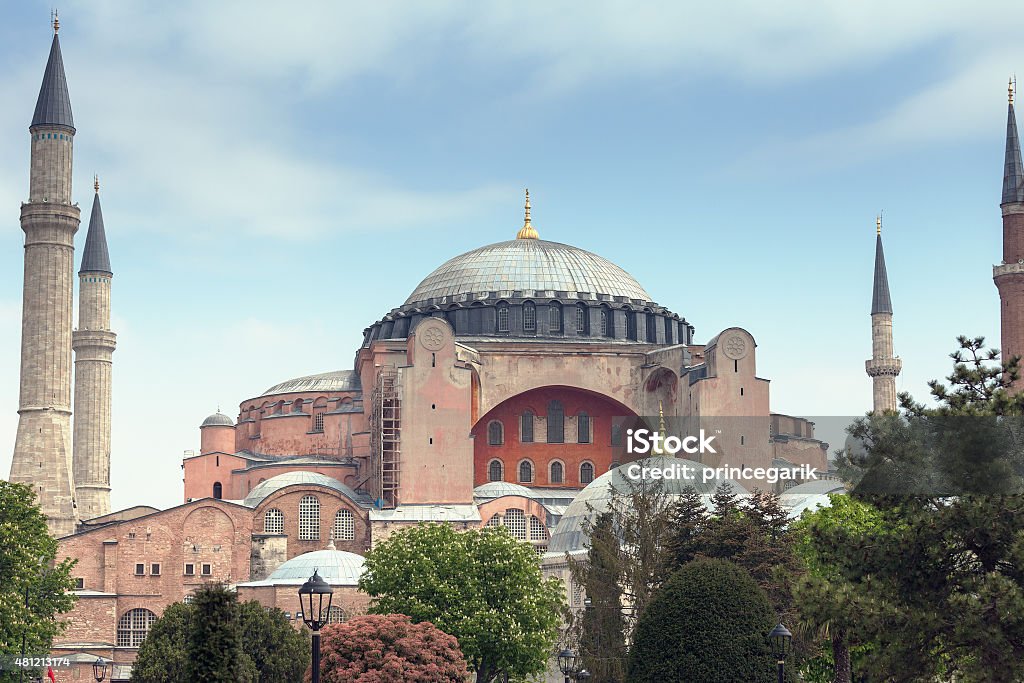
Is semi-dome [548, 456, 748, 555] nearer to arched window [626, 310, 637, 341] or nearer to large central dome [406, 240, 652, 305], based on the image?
arched window [626, 310, 637, 341]

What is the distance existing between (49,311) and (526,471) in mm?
16412

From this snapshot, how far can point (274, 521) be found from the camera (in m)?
54.4

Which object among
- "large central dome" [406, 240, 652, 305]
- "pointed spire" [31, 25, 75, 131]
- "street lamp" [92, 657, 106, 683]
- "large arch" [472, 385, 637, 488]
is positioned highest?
"pointed spire" [31, 25, 75, 131]

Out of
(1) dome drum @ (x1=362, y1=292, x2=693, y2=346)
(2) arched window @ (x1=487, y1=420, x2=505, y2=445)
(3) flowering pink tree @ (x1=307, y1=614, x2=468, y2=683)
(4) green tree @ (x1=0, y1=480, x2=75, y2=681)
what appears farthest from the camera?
(1) dome drum @ (x1=362, y1=292, x2=693, y2=346)

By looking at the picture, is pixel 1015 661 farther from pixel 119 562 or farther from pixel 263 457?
pixel 263 457

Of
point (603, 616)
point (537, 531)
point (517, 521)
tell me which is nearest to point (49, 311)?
point (517, 521)

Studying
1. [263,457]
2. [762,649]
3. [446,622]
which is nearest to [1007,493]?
[762,649]

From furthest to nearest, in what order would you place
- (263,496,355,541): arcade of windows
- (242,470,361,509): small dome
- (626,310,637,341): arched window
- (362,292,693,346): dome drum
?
(626,310,637,341): arched window < (362,292,693,346): dome drum < (242,470,361,509): small dome < (263,496,355,541): arcade of windows

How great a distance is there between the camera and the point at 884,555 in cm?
2302

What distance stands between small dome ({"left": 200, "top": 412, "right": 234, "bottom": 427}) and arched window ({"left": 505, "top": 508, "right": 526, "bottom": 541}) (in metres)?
15.8

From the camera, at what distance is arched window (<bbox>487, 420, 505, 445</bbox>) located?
2297 inches

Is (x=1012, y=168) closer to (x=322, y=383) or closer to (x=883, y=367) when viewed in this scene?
(x=883, y=367)

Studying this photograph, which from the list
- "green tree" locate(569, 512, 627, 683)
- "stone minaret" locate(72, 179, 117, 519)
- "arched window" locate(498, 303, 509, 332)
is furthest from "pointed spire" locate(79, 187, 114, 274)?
"green tree" locate(569, 512, 627, 683)

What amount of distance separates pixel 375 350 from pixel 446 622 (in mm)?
20827
